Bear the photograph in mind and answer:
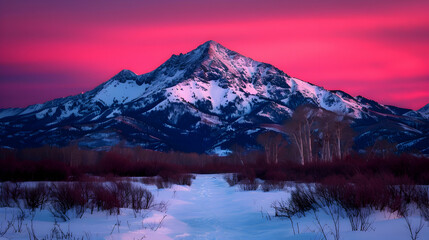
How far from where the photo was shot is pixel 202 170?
68500 millimetres

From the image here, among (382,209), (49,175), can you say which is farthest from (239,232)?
(49,175)

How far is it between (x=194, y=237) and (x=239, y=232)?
1448 millimetres

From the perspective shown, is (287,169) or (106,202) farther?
(287,169)

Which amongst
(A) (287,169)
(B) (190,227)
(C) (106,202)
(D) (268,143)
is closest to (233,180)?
(A) (287,169)

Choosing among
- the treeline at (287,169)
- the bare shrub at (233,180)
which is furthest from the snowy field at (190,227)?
the bare shrub at (233,180)

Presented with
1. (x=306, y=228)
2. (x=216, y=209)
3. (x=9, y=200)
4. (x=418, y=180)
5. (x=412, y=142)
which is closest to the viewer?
(x=306, y=228)

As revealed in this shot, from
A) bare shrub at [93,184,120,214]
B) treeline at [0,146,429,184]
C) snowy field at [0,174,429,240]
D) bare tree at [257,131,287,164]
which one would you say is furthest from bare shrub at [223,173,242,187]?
Answer: bare tree at [257,131,287,164]

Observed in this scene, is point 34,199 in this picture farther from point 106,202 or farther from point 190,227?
point 190,227

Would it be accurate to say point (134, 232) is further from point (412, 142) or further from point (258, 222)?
point (412, 142)

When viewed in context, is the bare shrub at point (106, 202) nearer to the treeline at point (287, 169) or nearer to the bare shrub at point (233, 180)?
the treeline at point (287, 169)

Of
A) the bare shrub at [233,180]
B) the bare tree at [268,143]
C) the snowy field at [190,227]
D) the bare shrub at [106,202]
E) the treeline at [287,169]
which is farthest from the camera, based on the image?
the bare tree at [268,143]

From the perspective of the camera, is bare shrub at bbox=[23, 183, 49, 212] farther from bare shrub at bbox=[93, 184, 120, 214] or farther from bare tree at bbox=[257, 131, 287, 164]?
bare tree at bbox=[257, 131, 287, 164]

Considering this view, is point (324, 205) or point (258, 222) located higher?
point (324, 205)

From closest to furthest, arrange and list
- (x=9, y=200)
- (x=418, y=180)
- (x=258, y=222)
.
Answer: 1. (x=258, y=222)
2. (x=9, y=200)
3. (x=418, y=180)
